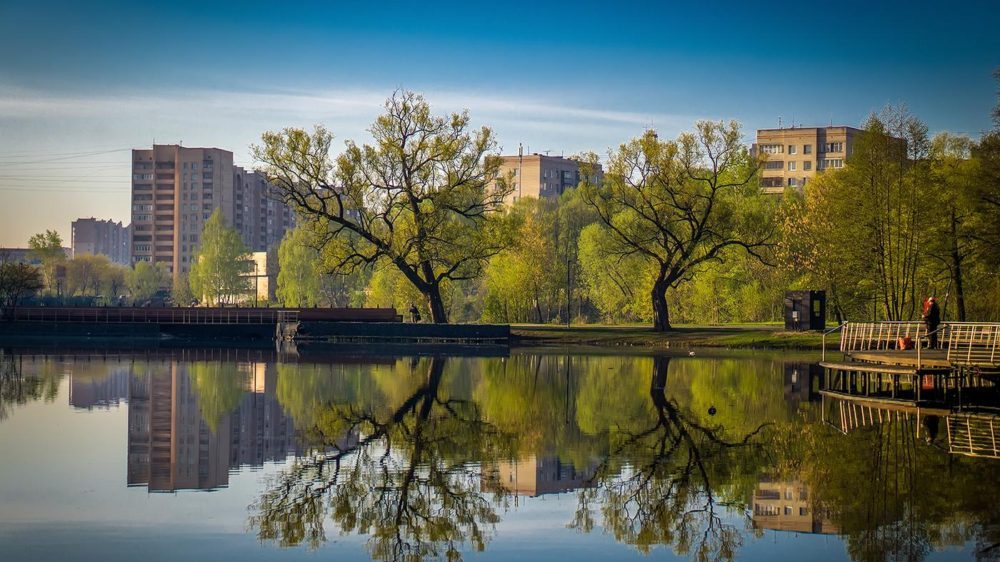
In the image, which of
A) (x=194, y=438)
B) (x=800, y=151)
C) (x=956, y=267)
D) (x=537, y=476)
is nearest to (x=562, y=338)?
(x=956, y=267)

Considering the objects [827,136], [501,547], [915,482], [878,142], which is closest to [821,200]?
[878,142]

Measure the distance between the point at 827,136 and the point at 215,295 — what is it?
88.9 m

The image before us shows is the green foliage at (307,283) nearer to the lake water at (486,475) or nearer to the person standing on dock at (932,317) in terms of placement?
the person standing on dock at (932,317)

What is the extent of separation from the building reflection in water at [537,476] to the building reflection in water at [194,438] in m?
4.19

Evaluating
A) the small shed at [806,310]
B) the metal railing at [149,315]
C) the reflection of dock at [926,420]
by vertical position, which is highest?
the small shed at [806,310]

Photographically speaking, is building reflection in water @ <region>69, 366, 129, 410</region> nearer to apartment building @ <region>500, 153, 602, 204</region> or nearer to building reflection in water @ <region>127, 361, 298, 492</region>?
building reflection in water @ <region>127, 361, 298, 492</region>

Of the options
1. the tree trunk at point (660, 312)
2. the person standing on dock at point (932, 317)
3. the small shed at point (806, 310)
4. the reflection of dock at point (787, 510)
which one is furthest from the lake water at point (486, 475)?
the tree trunk at point (660, 312)

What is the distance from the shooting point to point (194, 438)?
24.7 metres

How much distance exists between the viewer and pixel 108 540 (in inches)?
588

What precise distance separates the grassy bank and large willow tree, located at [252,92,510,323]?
20.7 feet

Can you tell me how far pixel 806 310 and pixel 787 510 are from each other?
163 ft

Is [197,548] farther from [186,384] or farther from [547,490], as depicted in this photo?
[186,384]

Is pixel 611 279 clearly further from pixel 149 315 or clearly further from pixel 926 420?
pixel 926 420

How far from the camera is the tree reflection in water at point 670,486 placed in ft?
51.5
